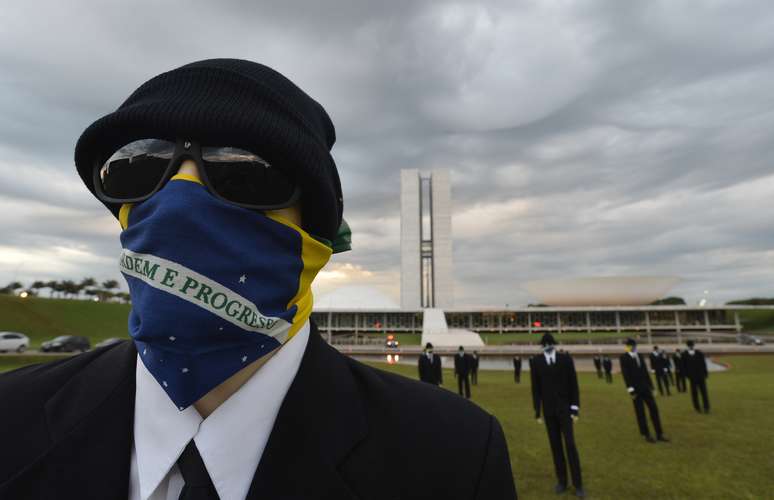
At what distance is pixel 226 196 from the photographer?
3.67 ft

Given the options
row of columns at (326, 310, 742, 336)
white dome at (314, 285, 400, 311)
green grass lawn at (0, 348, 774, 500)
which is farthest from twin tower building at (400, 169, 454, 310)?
green grass lawn at (0, 348, 774, 500)

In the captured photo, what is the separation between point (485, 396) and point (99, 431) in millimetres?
14635

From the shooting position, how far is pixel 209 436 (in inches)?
39.2

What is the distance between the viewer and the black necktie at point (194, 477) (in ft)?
3.06

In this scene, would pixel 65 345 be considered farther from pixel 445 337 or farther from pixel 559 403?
pixel 445 337

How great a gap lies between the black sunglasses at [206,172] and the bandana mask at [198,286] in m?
0.04

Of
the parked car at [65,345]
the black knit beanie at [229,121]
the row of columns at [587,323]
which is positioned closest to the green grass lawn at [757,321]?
the row of columns at [587,323]

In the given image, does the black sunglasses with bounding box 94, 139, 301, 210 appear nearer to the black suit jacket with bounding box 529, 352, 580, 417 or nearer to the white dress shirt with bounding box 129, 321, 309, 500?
the white dress shirt with bounding box 129, 321, 309, 500

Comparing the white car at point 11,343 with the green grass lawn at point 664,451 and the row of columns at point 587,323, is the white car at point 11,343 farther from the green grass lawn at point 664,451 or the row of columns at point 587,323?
the row of columns at point 587,323

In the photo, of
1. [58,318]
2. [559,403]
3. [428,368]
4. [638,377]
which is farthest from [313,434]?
[58,318]

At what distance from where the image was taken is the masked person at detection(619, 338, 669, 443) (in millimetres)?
7719

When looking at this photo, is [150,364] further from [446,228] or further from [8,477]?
[446,228]

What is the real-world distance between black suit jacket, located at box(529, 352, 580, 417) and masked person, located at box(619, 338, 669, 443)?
2.46m

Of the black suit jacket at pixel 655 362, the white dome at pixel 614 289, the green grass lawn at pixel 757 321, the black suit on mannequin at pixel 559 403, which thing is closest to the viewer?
the black suit on mannequin at pixel 559 403
